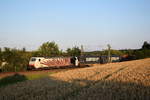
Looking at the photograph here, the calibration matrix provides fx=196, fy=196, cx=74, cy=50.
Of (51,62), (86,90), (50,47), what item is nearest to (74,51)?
(50,47)

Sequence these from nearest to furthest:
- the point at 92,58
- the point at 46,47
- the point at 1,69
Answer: the point at 1,69 < the point at 92,58 < the point at 46,47

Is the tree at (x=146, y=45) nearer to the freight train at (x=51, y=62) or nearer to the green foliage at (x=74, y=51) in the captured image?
the green foliage at (x=74, y=51)

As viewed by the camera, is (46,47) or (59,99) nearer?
(59,99)

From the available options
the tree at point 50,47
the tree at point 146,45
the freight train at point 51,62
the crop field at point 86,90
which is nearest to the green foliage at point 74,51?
the tree at point 50,47

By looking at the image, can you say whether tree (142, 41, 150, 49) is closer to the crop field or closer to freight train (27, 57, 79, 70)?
freight train (27, 57, 79, 70)

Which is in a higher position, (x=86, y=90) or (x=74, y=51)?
(x=74, y=51)

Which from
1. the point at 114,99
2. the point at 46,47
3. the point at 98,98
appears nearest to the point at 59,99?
the point at 98,98

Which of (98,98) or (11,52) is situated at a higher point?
(11,52)

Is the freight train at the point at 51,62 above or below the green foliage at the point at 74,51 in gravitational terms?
below

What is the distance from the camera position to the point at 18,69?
1672 inches

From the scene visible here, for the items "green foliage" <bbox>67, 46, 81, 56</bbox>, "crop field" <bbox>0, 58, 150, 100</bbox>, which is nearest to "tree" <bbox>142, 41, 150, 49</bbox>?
"green foliage" <bbox>67, 46, 81, 56</bbox>

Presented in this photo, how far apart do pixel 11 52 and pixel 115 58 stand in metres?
46.4

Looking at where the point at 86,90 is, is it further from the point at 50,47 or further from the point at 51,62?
the point at 50,47

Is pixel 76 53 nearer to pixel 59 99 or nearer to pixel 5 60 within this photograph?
pixel 5 60
